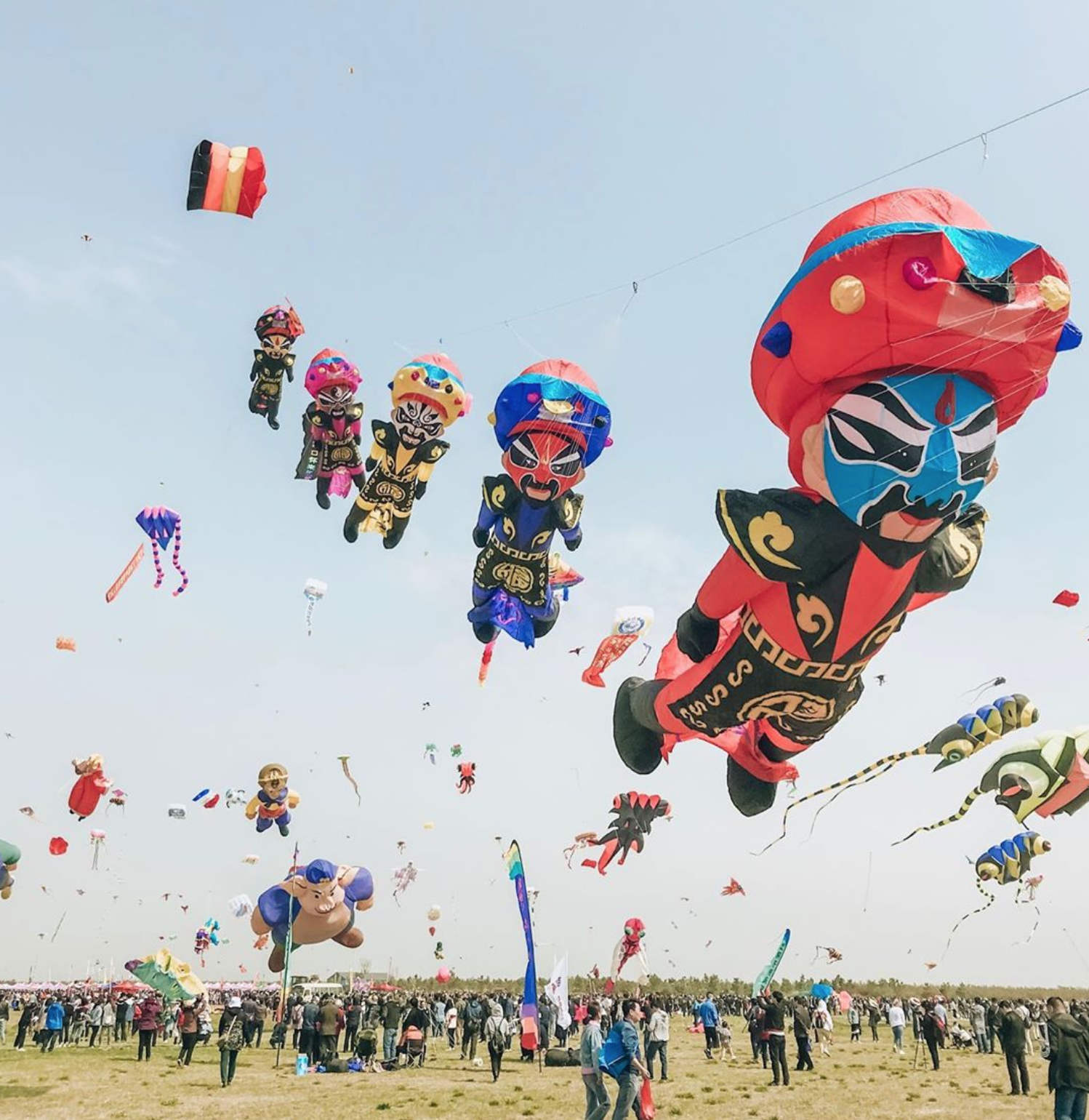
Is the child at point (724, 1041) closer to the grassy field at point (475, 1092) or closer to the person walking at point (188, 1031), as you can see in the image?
the grassy field at point (475, 1092)

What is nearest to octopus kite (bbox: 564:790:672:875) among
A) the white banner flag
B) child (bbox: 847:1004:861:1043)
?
the white banner flag

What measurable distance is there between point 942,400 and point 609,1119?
8715 mm

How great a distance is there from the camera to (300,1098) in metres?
12.8

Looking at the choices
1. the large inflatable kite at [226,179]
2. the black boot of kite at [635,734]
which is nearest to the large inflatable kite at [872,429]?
the black boot of kite at [635,734]

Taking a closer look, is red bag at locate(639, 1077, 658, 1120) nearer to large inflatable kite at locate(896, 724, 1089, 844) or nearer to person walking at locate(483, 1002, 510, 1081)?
person walking at locate(483, 1002, 510, 1081)

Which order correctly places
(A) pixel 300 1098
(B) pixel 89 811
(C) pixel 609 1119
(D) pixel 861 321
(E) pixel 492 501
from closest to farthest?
(D) pixel 861 321 → (C) pixel 609 1119 → (A) pixel 300 1098 → (E) pixel 492 501 → (B) pixel 89 811

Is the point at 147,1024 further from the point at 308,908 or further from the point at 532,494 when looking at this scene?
the point at 532,494

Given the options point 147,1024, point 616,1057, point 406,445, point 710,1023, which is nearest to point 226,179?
point 406,445

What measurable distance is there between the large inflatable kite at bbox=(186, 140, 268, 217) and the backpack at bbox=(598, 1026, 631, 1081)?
10.0 m

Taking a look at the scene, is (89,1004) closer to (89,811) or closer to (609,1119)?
(89,811)

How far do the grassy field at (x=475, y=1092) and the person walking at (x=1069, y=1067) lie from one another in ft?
9.91

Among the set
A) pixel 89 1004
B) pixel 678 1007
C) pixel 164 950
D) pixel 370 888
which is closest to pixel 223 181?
pixel 164 950

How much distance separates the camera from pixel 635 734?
9516mm

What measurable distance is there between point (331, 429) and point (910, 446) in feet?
41.2
